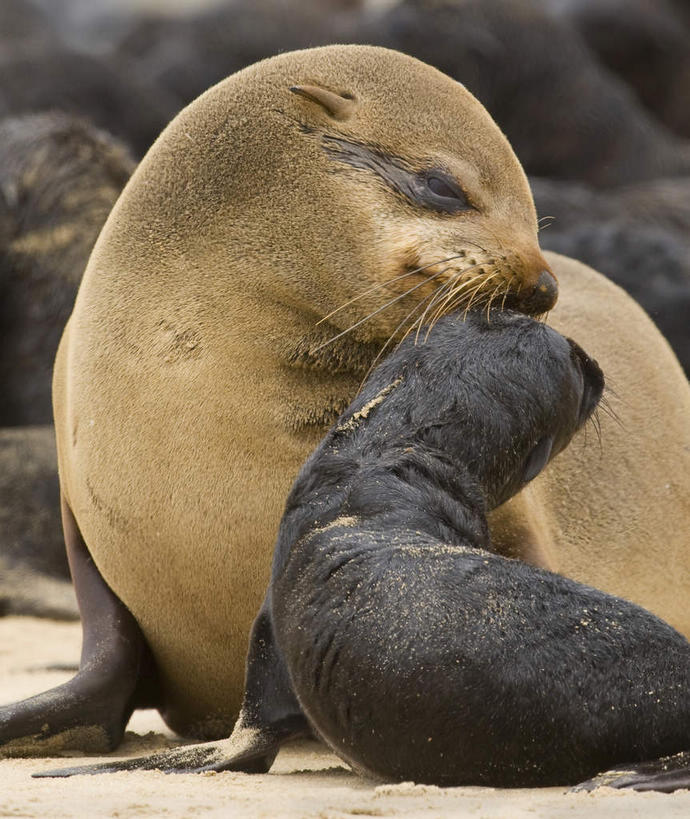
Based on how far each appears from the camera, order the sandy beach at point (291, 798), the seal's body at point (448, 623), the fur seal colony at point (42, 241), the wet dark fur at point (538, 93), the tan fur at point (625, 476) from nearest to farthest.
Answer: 1. the sandy beach at point (291, 798)
2. the seal's body at point (448, 623)
3. the tan fur at point (625, 476)
4. the fur seal colony at point (42, 241)
5. the wet dark fur at point (538, 93)

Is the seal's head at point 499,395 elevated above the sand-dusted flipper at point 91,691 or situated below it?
above

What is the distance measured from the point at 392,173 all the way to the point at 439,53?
1217 centimetres

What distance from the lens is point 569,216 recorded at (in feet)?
38.3

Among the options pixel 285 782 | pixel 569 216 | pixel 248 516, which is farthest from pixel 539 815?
pixel 569 216

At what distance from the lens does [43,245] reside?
10023 millimetres

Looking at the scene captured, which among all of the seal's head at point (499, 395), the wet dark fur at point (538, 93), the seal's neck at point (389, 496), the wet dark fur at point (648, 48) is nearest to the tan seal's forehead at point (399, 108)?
the seal's head at point (499, 395)

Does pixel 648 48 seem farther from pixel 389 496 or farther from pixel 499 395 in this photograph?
pixel 389 496

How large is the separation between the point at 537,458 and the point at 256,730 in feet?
2.94

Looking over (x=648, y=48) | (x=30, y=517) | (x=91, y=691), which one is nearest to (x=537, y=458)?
(x=91, y=691)

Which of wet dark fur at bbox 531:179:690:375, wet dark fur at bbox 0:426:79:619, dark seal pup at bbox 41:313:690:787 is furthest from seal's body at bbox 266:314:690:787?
wet dark fur at bbox 0:426:79:619

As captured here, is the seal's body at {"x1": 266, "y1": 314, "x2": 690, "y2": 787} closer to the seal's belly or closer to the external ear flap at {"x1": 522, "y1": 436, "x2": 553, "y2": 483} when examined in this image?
the external ear flap at {"x1": 522, "y1": 436, "x2": 553, "y2": 483}

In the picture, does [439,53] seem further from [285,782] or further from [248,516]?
[285,782]

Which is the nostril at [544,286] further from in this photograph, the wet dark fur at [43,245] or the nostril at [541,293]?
the wet dark fur at [43,245]

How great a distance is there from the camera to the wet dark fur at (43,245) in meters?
9.93
